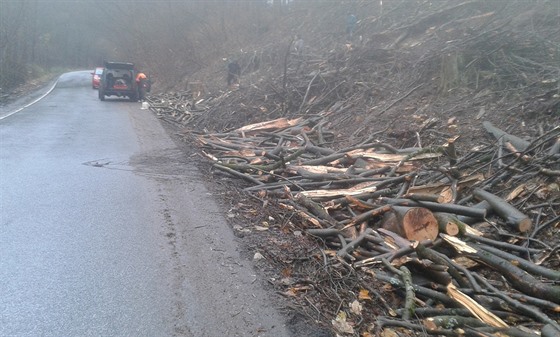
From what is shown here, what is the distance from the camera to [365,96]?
43.7ft

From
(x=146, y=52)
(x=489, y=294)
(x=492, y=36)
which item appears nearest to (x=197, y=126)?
(x=492, y=36)

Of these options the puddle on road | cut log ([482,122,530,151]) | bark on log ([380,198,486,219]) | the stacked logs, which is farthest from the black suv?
bark on log ([380,198,486,219])

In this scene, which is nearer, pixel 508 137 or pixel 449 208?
pixel 449 208

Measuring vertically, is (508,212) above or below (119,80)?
above

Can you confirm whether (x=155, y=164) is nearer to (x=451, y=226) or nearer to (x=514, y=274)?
(x=451, y=226)

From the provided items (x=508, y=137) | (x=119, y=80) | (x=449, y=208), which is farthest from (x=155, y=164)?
(x=119, y=80)

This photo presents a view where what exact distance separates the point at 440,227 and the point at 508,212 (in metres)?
0.87

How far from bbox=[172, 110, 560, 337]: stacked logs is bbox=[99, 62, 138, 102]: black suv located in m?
18.6

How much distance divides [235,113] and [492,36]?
7.80m

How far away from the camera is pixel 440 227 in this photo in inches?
224

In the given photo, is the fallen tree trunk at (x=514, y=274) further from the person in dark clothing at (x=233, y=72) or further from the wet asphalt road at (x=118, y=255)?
the person in dark clothing at (x=233, y=72)

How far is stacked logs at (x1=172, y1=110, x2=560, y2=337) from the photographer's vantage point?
14.7 feet

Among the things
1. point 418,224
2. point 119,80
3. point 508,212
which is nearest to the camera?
point 418,224

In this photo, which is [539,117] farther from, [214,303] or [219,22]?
[219,22]
